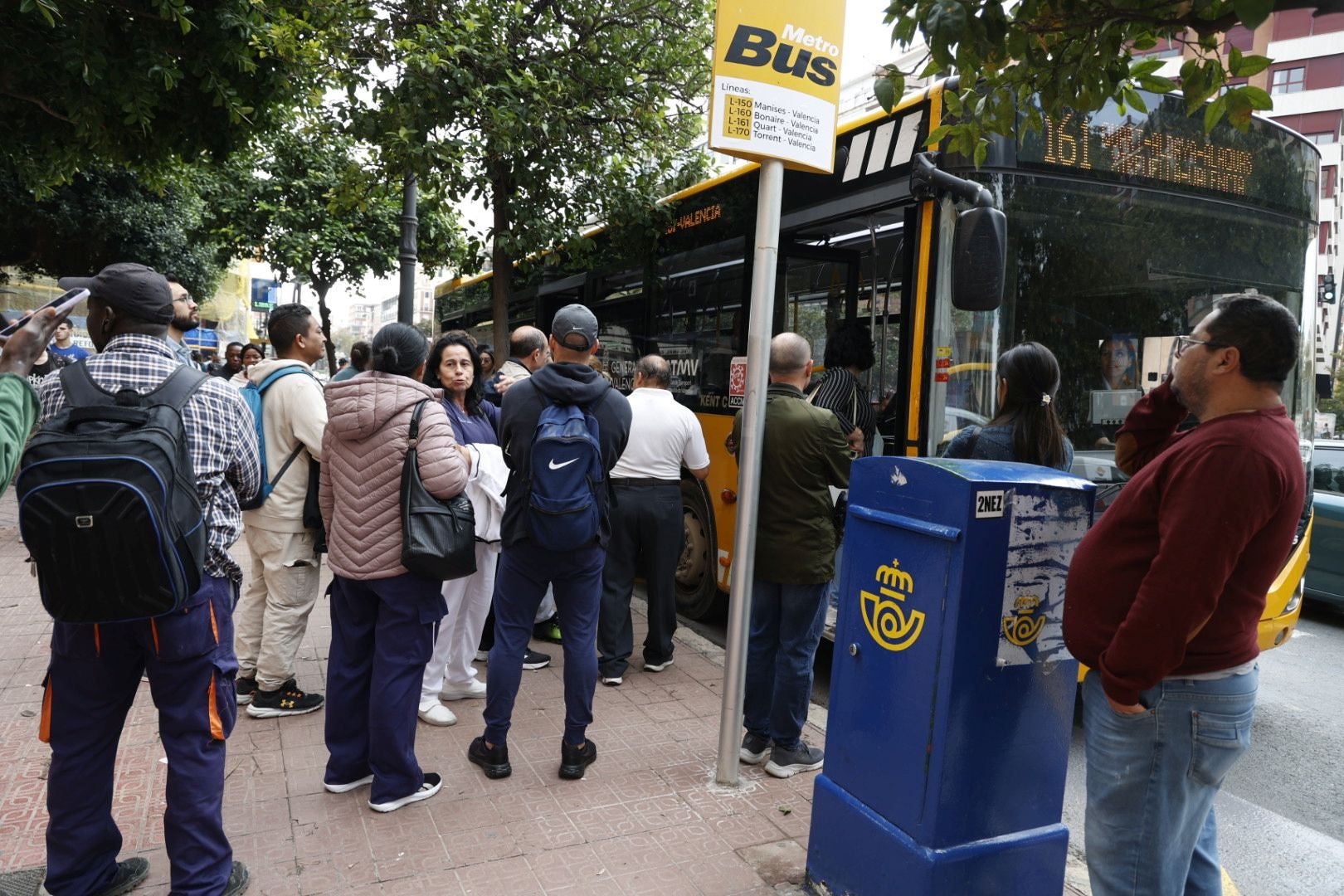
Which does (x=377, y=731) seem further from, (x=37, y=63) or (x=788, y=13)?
(x=37, y=63)

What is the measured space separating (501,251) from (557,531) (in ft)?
17.9

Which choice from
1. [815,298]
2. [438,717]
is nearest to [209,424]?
[438,717]

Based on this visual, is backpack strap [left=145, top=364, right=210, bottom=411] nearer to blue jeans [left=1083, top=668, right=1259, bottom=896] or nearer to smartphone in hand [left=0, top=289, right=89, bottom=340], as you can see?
smartphone in hand [left=0, top=289, right=89, bottom=340]

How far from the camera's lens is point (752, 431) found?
3.55 metres

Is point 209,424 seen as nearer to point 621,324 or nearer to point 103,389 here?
point 103,389

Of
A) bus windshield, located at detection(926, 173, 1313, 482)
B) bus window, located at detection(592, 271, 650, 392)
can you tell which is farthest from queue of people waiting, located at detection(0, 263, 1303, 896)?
bus window, located at detection(592, 271, 650, 392)

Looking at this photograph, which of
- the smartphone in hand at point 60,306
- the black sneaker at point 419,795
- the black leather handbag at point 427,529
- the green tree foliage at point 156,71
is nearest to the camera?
the smartphone in hand at point 60,306

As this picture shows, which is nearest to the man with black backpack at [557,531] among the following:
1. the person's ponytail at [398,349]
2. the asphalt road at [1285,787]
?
the person's ponytail at [398,349]

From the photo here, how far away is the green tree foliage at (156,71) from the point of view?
6.54m

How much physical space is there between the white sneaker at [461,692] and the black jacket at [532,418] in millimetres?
1310

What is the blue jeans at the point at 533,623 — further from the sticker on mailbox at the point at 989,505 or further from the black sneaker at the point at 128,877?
the sticker on mailbox at the point at 989,505

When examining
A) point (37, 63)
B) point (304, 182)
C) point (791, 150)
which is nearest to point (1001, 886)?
point (791, 150)

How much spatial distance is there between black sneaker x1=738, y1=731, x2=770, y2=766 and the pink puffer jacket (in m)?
1.71

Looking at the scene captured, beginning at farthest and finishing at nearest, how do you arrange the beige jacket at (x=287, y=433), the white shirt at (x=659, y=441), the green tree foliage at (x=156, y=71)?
the green tree foliage at (x=156, y=71)
the white shirt at (x=659, y=441)
the beige jacket at (x=287, y=433)
